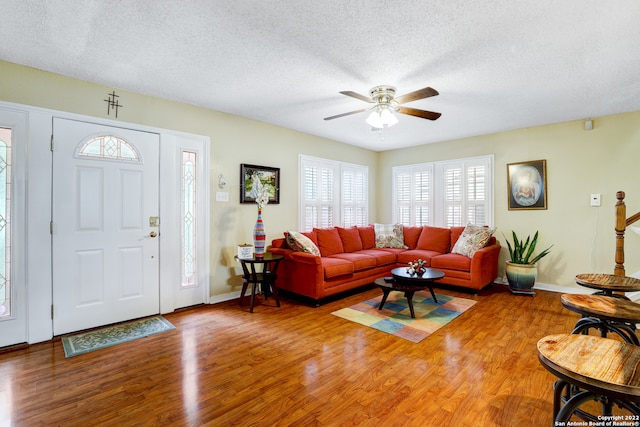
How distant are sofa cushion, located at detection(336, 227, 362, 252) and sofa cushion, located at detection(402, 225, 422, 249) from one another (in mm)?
978

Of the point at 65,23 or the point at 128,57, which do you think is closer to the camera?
the point at 65,23

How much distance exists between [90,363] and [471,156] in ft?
19.0

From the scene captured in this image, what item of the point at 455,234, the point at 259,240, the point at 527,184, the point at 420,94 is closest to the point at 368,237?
the point at 455,234

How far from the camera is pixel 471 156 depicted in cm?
536

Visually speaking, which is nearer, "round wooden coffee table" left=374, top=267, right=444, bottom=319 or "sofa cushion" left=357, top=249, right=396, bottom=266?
"round wooden coffee table" left=374, top=267, right=444, bottom=319

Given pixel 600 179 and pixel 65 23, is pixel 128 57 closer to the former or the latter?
pixel 65 23

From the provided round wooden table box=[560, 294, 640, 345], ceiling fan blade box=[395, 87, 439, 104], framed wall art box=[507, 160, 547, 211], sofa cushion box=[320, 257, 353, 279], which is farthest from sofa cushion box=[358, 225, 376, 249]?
round wooden table box=[560, 294, 640, 345]

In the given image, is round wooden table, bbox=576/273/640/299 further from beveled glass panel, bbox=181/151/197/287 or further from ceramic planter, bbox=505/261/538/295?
beveled glass panel, bbox=181/151/197/287

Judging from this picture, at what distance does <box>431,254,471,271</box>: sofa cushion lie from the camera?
444 centimetres

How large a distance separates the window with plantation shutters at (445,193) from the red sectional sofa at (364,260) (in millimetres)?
370

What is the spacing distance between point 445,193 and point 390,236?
4.23 feet

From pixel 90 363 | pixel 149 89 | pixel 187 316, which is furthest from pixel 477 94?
pixel 90 363

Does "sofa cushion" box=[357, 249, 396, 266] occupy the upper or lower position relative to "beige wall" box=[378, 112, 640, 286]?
lower

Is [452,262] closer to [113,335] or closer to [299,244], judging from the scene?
[299,244]
